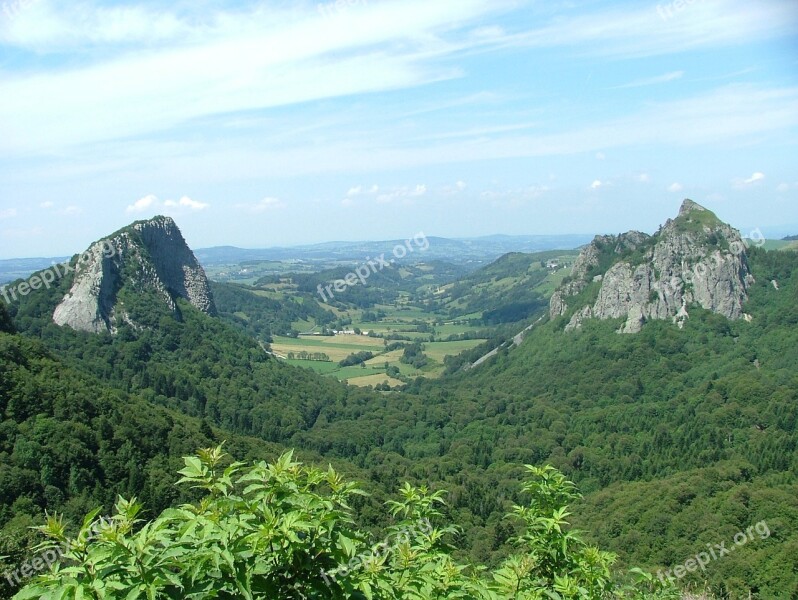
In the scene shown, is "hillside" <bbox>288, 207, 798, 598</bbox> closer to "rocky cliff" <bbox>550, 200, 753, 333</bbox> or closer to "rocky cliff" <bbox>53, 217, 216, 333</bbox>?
"rocky cliff" <bbox>550, 200, 753, 333</bbox>

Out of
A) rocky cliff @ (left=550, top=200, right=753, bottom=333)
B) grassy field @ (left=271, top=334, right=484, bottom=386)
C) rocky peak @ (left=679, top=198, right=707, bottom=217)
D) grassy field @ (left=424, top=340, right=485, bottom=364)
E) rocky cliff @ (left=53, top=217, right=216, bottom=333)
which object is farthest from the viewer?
grassy field @ (left=424, top=340, right=485, bottom=364)

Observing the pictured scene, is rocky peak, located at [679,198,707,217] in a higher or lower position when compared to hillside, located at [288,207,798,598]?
higher

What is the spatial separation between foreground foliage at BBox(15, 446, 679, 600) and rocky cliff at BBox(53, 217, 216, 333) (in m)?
113

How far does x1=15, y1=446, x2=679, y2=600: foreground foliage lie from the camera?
15.8 ft

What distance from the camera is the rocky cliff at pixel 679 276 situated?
129m

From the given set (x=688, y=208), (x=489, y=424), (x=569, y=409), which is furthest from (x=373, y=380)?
(x=688, y=208)

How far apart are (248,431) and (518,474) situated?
157 ft

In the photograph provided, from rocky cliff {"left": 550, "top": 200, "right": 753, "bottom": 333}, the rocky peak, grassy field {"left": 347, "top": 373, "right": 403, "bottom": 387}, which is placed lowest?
grassy field {"left": 347, "top": 373, "right": 403, "bottom": 387}

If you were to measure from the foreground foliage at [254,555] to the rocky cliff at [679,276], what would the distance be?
139537mm

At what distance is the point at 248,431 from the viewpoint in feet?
341

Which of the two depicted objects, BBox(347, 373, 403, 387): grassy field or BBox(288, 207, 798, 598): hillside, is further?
BBox(347, 373, 403, 387): grassy field

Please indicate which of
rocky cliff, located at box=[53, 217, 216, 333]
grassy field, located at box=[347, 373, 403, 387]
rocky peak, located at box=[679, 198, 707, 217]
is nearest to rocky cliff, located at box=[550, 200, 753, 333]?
rocky peak, located at box=[679, 198, 707, 217]

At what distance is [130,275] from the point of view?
11862cm

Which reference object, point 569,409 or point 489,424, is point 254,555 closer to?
point 489,424
